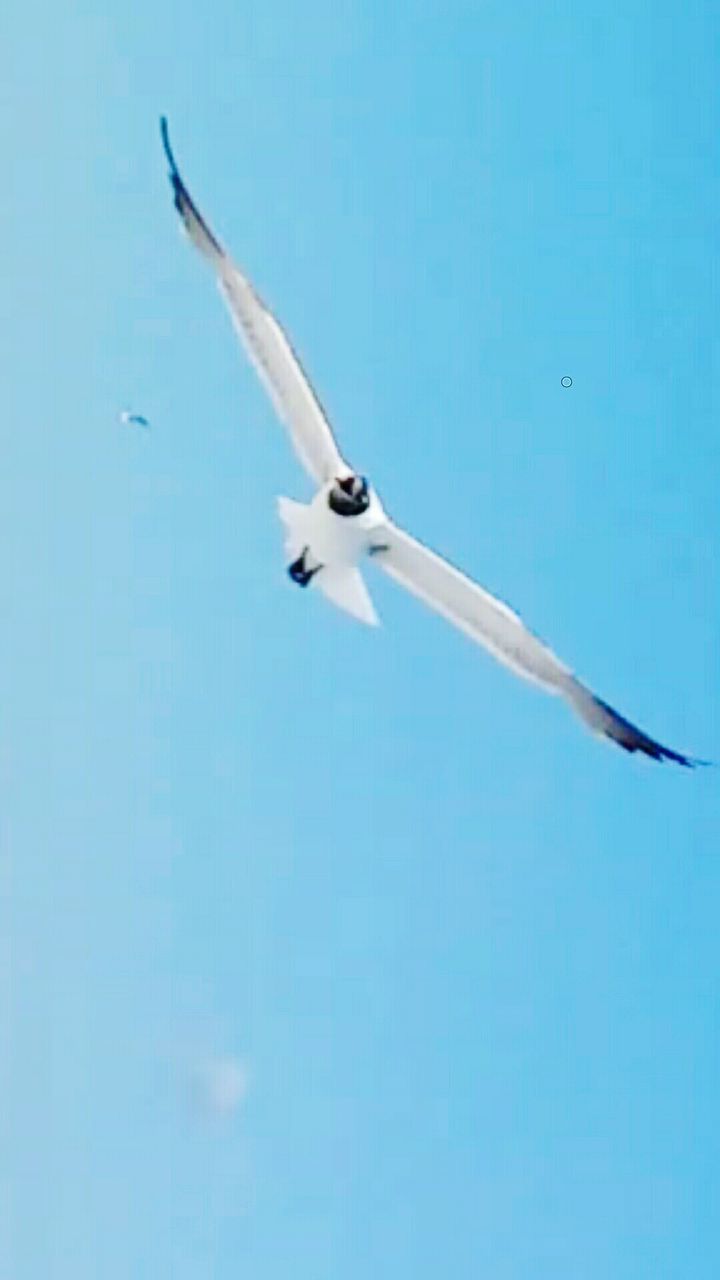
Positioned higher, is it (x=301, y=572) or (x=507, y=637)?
(x=507, y=637)

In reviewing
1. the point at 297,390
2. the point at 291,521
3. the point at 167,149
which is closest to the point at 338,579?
the point at 291,521

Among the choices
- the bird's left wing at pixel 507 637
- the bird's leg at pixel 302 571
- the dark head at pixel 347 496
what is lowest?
the bird's leg at pixel 302 571

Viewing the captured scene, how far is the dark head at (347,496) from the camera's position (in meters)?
2.97

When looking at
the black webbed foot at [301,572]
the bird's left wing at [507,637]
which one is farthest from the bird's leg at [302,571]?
the bird's left wing at [507,637]

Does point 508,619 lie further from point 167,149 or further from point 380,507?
point 167,149

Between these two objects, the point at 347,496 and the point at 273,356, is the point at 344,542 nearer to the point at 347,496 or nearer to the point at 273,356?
the point at 347,496

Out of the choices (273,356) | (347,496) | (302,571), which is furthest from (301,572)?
(273,356)

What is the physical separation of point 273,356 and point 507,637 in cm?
70

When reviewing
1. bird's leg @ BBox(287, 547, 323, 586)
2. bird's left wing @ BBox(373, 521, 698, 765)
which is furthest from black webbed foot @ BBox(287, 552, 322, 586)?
bird's left wing @ BBox(373, 521, 698, 765)

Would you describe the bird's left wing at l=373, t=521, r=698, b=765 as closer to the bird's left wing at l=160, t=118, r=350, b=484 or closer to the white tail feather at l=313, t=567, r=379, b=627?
the white tail feather at l=313, t=567, r=379, b=627

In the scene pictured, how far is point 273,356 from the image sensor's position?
3.06 metres

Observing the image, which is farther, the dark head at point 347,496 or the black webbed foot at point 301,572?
the black webbed foot at point 301,572

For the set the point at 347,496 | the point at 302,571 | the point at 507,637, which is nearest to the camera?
the point at 347,496

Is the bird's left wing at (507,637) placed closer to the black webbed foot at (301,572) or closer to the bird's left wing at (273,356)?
the black webbed foot at (301,572)
